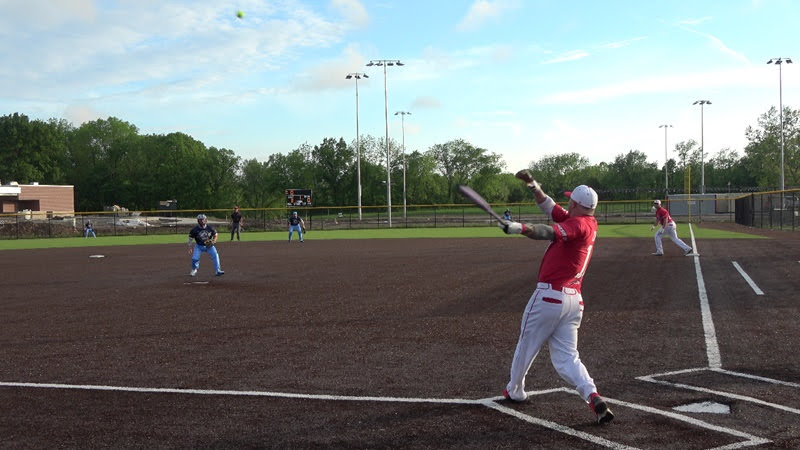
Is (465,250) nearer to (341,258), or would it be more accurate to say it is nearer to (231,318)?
(341,258)

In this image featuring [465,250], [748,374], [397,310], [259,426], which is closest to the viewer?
[259,426]

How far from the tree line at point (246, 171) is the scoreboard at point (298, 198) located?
55325 mm

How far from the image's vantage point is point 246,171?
399 ft

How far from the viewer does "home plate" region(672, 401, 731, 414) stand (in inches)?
219

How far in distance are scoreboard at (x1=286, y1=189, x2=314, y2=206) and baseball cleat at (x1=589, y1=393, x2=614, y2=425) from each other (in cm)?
5346

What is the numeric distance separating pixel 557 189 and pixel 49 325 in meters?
141

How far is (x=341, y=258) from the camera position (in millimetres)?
23766

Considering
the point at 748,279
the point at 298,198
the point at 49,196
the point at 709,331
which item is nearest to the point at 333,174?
the point at 49,196

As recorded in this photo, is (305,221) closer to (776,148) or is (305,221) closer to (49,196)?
(49,196)

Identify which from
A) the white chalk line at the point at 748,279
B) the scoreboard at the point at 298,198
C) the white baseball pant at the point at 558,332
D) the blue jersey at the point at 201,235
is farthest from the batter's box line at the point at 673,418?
the scoreboard at the point at 298,198

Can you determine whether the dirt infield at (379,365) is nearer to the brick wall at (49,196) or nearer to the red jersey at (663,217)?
the red jersey at (663,217)

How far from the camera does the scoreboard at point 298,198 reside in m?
57.6

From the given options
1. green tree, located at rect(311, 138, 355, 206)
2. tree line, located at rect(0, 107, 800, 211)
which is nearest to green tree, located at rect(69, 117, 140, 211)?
tree line, located at rect(0, 107, 800, 211)

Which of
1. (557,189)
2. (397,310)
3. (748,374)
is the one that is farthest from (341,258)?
(557,189)
